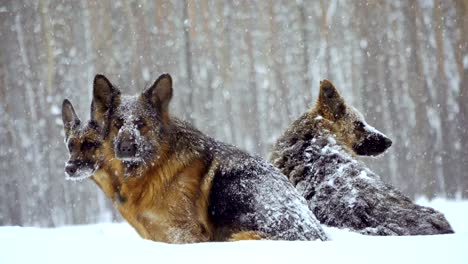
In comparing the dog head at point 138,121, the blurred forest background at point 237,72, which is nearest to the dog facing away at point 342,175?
the dog head at point 138,121

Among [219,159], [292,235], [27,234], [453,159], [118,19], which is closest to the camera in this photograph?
[27,234]

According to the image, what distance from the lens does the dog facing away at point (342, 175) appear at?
468 centimetres

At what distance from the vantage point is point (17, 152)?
832cm

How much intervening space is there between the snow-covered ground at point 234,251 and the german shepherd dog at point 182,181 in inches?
42.1

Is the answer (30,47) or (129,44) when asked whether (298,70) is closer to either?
(129,44)

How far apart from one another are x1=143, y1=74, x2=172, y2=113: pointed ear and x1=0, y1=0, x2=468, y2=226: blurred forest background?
3309 mm

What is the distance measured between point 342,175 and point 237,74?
11.1 feet

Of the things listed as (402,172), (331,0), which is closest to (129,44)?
(331,0)

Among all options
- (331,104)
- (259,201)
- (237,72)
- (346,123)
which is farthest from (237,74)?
(259,201)

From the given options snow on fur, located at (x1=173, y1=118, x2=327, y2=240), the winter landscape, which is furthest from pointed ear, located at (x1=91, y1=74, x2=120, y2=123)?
the winter landscape

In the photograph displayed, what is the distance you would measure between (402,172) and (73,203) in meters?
4.11

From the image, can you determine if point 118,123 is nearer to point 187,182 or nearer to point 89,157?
point 89,157

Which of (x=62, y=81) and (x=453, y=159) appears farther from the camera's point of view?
(x=62, y=81)

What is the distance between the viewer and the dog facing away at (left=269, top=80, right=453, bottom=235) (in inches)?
184
